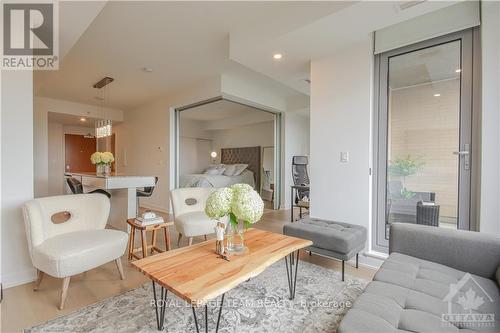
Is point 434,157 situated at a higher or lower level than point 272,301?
higher

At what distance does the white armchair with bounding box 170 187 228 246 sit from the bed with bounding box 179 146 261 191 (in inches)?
103

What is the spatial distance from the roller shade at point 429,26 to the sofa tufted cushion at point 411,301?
84.9 inches

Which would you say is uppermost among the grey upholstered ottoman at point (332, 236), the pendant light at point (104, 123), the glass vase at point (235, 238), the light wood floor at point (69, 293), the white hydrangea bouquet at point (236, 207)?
the pendant light at point (104, 123)

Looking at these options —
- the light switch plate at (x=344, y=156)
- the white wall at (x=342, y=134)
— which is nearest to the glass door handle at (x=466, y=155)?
the white wall at (x=342, y=134)

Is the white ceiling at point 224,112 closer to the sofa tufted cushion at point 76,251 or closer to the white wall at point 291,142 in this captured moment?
the white wall at point 291,142

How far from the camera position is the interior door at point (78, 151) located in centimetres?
800

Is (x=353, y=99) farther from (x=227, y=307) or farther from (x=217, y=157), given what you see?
(x=217, y=157)

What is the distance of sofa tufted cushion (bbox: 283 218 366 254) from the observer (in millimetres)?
2260

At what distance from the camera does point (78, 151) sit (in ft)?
27.0

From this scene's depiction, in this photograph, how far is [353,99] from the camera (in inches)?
112

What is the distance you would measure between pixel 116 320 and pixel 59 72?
4.46 m

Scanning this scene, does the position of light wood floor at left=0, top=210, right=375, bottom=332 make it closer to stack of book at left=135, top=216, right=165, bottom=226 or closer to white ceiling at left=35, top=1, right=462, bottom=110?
stack of book at left=135, top=216, right=165, bottom=226

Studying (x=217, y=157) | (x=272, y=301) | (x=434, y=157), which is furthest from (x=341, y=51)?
(x=217, y=157)

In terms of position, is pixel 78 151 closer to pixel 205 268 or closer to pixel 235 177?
pixel 235 177
